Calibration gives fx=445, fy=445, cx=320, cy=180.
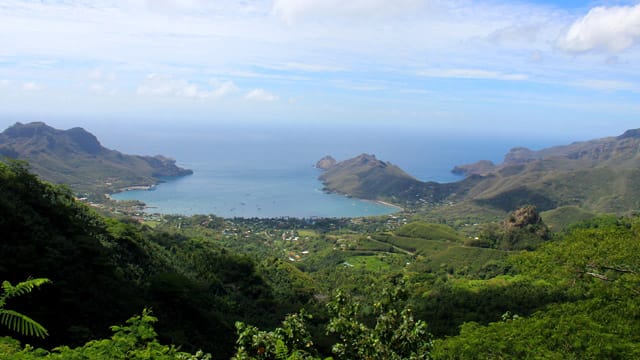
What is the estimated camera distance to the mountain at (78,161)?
130125 mm

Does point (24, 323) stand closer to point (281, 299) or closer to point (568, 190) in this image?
point (281, 299)

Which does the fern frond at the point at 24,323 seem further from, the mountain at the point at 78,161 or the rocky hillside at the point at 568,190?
the mountain at the point at 78,161

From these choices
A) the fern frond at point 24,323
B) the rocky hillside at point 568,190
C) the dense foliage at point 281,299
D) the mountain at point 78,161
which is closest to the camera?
the fern frond at point 24,323

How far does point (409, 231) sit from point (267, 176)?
97522mm

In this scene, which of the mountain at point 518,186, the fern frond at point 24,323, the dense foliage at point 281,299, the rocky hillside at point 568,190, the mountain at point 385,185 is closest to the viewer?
the fern frond at point 24,323

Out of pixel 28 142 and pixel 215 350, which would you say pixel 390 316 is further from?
pixel 28 142

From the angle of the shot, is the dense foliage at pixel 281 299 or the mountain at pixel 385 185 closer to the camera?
the dense foliage at pixel 281 299

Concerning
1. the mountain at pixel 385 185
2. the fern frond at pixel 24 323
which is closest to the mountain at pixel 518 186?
the mountain at pixel 385 185

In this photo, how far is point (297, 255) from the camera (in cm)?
Result: 7906

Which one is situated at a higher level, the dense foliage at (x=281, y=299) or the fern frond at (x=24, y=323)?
the fern frond at (x=24, y=323)

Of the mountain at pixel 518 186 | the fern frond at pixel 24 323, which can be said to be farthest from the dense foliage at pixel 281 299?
the mountain at pixel 518 186

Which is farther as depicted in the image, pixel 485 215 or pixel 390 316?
pixel 485 215

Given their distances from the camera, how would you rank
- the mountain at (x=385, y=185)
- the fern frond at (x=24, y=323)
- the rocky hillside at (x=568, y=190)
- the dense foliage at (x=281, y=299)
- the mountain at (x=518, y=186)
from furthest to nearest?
the mountain at (x=385, y=185) < the mountain at (x=518, y=186) < the rocky hillside at (x=568, y=190) < the dense foliage at (x=281, y=299) < the fern frond at (x=24, y=323)

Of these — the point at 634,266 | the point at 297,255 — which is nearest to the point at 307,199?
the point at 297,255
